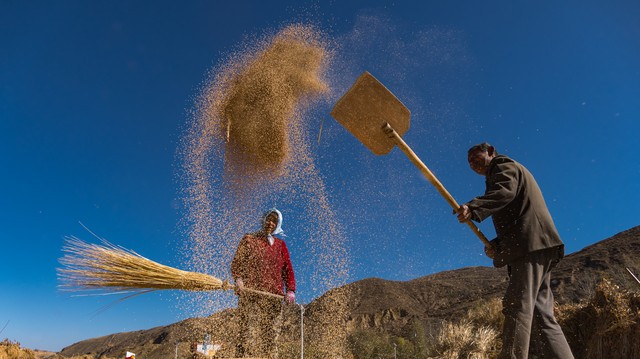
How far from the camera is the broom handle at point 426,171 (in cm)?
280

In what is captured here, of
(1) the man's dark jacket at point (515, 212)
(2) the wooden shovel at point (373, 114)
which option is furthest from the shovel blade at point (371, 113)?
(1) the man's dark jacket at point (515, 212)

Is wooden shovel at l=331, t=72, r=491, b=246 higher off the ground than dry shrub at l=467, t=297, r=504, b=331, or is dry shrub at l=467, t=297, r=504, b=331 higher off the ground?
wooden shovel at l=331, t=72, r=491, b=246

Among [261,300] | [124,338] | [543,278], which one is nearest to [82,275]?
[261,300]

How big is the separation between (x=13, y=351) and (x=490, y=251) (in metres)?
4.31

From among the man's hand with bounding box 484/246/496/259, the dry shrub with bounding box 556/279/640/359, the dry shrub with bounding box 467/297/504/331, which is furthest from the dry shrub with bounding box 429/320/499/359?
the man's hand with bounding box 484/246/496/259

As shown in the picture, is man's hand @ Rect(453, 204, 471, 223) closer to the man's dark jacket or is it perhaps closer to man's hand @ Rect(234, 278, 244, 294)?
the man's dark jacket

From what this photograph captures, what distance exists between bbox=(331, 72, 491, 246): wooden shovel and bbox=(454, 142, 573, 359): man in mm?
895

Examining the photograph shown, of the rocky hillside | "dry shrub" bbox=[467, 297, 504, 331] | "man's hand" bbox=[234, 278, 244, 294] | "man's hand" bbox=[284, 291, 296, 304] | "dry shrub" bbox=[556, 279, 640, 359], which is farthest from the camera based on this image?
the rocky hillside

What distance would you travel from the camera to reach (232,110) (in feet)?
16.8

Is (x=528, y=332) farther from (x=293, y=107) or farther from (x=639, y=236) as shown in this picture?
(x=639, y=236)

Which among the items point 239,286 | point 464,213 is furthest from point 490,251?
point 239,286

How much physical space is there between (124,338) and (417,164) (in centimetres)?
6845

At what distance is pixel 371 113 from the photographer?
339cm

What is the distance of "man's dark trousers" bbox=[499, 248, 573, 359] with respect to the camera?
2.28 meters
